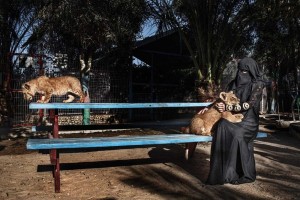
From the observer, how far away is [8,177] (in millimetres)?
5676

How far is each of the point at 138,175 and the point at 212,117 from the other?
1.37 metres

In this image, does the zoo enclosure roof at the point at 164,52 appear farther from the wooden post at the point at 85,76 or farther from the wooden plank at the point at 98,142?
the wooden plank at the point at 98,142

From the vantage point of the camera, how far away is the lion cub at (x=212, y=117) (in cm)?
534

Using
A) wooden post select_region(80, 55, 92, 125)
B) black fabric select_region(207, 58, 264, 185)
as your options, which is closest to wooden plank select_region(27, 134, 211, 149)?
black fabric select_region(207, 58, 264, 185)

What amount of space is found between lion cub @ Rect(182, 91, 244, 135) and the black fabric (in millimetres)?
145

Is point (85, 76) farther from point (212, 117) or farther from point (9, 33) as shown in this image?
point (212, 117)

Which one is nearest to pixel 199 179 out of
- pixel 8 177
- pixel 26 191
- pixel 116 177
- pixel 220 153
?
pixel 220 153

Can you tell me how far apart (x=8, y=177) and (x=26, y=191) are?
92 centimetres

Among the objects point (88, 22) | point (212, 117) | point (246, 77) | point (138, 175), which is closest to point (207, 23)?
point (88, 22)

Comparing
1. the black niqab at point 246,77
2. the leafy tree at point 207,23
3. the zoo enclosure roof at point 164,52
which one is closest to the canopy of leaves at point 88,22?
the leafy tree at point 207,23

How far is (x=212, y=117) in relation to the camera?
5605 mm

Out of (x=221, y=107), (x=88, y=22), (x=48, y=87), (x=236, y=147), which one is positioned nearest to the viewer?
(x=236, y=147)

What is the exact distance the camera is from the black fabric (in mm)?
4996

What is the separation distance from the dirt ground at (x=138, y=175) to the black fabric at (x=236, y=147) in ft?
0.50
